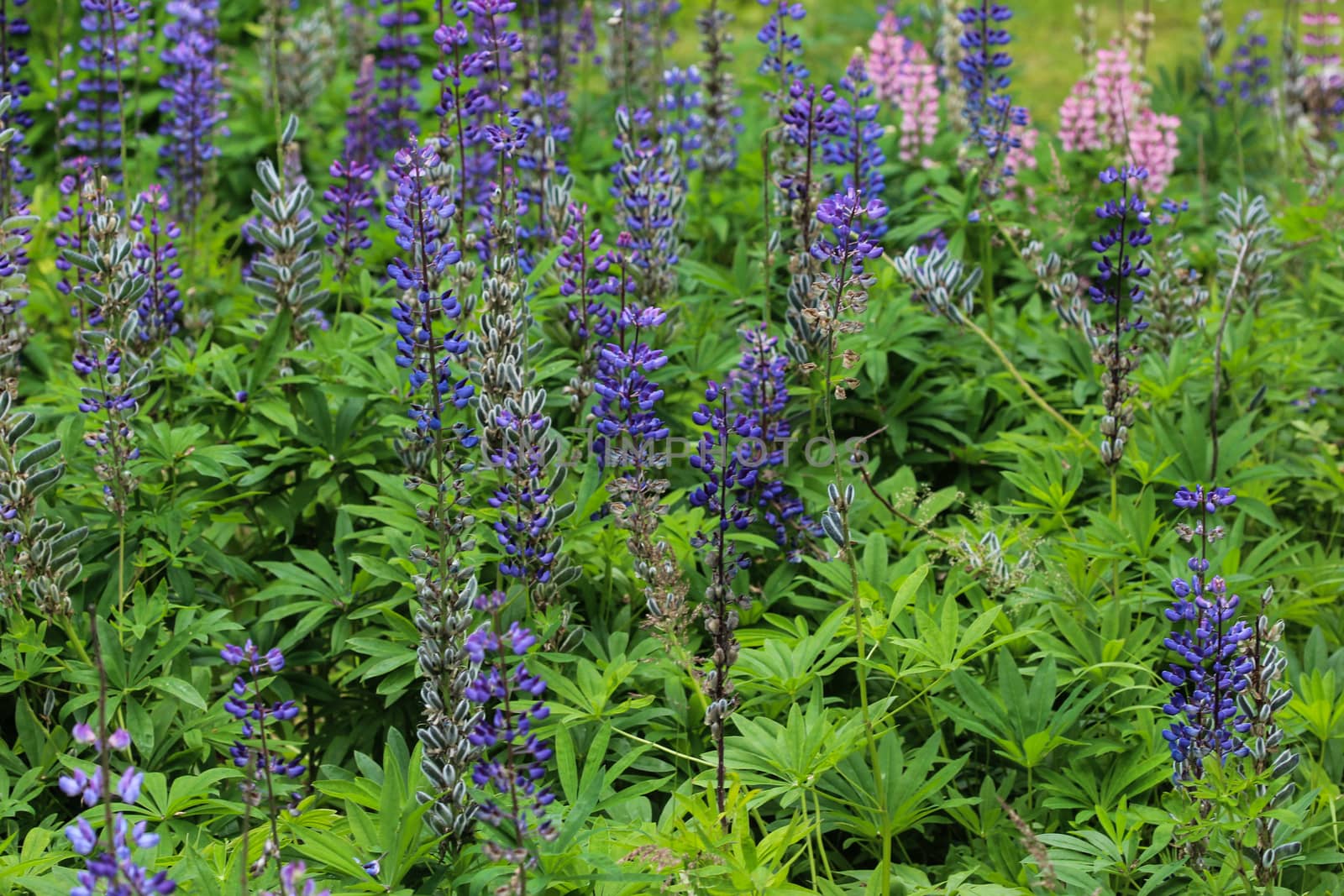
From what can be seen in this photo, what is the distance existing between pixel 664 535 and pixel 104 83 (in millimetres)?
2998

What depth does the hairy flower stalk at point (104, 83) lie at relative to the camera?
4.32 meters

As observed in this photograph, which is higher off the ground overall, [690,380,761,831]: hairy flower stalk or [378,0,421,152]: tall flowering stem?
[378,0,421,152]: tall flowering stem

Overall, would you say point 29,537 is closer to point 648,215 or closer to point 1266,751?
point 648,215

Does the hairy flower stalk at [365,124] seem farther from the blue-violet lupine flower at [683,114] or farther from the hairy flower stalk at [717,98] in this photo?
the hairy flower stalk at [717,98]

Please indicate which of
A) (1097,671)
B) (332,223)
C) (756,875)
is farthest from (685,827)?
(332,223)

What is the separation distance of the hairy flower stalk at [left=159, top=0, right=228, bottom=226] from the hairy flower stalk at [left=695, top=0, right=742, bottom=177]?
1810mm

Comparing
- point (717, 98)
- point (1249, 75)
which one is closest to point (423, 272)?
point (717, 98)

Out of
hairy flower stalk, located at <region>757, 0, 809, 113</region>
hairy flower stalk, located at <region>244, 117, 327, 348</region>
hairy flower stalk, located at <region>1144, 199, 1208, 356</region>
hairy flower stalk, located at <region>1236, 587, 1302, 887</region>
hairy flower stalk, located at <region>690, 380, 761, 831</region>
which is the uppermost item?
Answer: hairy flower stalk, located at <region>757, 0, 809, 113</region>

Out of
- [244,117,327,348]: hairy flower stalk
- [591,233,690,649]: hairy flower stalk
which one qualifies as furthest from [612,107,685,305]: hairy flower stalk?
[244,117,327,348]: hairy flower stalk

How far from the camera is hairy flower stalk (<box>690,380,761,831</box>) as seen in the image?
9.12ft

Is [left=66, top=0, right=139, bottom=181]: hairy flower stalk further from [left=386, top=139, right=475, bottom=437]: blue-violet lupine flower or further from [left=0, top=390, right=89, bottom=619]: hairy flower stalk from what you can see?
[left=386, top=139, right=475, bottom=437]: blue-violet lupine flower

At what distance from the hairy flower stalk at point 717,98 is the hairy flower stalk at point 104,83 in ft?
6.51

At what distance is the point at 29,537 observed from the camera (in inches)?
125

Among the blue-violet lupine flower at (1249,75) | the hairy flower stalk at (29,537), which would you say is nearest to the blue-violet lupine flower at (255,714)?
the hairy flower stalk at (29,537)
